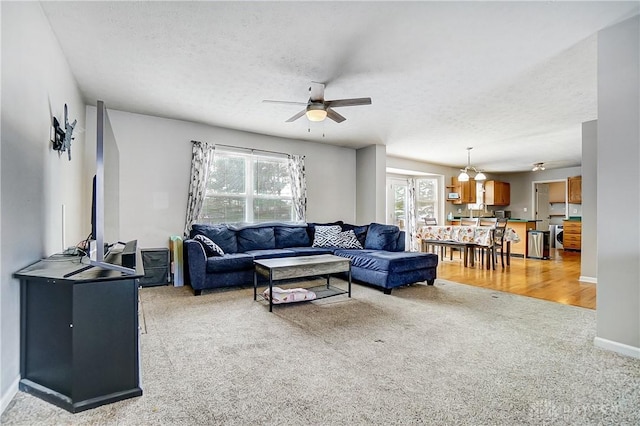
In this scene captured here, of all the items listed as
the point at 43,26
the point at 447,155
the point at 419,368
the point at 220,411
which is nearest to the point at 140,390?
the point at 220,411

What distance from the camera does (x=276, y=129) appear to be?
17.6ft

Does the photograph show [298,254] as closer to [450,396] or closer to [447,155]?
[450,396]

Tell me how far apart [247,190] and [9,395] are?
415 centimetres

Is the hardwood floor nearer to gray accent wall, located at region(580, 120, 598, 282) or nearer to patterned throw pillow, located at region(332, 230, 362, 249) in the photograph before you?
gray accent wall, located at region(580, 120, 598, 282)

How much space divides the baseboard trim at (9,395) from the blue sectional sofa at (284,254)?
7.22 feet

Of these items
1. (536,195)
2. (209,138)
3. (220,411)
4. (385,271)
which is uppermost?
(209,138)

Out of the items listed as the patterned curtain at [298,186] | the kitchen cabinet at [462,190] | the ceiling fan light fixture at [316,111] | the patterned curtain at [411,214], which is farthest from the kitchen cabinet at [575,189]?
the ceiling fan light fixture at [316,111]

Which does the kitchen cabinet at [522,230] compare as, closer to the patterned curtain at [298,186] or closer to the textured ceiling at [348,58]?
the textured ceiling at [348,58]

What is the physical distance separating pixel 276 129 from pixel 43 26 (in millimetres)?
3343

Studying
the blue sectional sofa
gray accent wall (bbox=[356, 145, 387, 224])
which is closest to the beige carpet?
the blue sectional sofa

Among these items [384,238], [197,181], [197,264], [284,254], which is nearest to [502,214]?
[384,238]

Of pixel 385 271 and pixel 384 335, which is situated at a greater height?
pixel 385 271

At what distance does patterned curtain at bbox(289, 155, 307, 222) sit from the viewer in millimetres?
6043

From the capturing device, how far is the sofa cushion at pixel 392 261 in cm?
410
